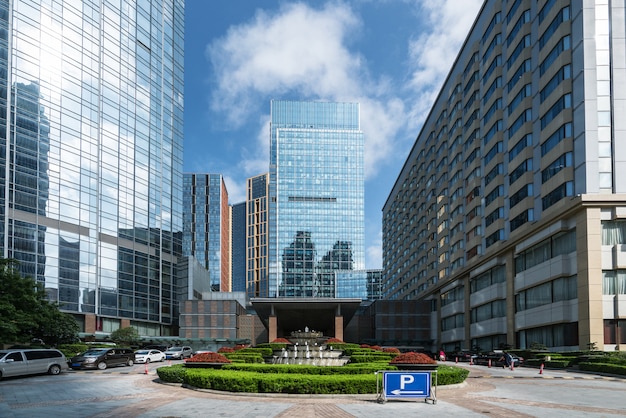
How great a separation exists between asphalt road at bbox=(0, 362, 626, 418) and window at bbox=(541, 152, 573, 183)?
25.4 meters

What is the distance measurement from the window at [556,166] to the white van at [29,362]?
4209cm

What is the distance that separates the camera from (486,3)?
72.1 m

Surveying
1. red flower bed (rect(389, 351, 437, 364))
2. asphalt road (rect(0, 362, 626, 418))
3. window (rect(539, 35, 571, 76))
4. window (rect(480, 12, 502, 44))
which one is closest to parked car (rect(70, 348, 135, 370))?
asphalt road (rect(0, 362, 626, 418))

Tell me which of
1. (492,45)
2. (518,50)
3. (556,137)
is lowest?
(556,137)

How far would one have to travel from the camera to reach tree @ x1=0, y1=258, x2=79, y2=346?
4219 centimetres

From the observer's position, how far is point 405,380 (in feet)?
65.7

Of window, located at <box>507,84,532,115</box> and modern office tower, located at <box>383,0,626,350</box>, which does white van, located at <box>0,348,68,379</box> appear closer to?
modern office tower, located at <box>383,0,626,350</box>

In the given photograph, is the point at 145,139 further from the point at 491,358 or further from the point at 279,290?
the point at 279,290

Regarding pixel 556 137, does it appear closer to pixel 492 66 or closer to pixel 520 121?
pixel 520 121

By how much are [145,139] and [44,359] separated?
209ft

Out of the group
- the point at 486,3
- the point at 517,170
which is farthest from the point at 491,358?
the point at 486,3

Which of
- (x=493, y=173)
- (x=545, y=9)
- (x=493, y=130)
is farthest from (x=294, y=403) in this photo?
(x=493, y=130)

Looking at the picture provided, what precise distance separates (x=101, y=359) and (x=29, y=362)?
29.6ft

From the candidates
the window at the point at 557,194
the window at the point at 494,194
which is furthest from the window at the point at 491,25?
the window at the point at 557,194
